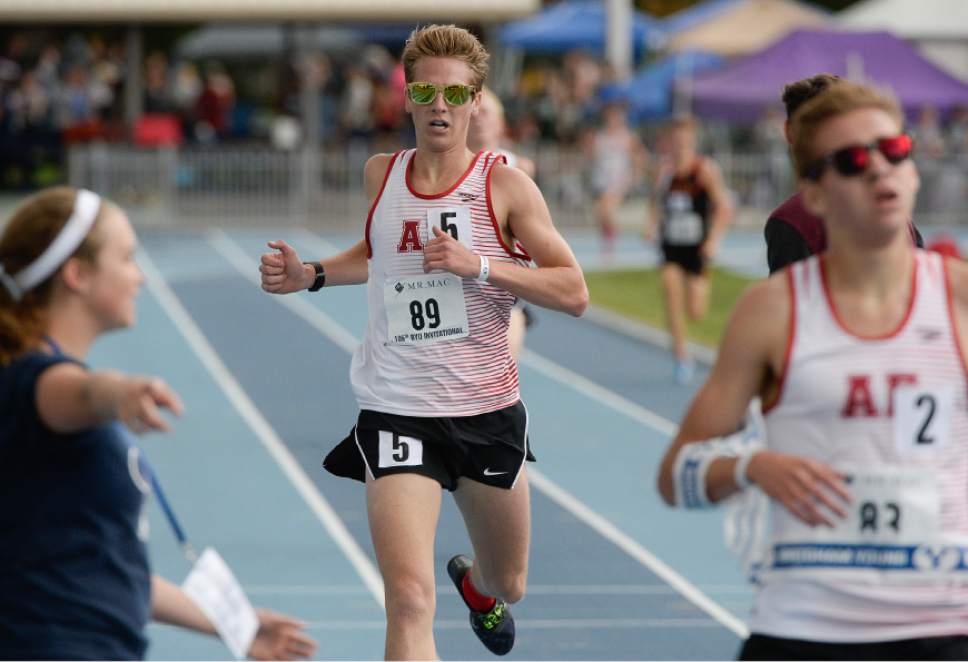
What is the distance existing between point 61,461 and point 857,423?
5.28 feet

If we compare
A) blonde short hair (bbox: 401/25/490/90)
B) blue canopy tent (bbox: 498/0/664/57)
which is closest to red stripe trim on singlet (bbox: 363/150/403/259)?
blonde short hair (bbox: 401/25/490/90)

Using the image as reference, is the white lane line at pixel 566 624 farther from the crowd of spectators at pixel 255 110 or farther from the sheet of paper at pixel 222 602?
the crowd of spectators at pixel 255 110

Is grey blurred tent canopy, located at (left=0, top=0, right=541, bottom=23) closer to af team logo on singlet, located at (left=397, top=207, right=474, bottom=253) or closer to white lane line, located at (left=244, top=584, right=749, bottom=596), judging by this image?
white lane line, located at (left=244, top=584, right=749, bottom=596)

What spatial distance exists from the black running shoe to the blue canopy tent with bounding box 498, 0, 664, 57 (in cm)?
3007

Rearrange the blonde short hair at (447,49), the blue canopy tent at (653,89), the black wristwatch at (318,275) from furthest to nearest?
the blue canopy tent at (653,89) → the black wristwatch at (318,275) → the blonde short hair at (447,49)

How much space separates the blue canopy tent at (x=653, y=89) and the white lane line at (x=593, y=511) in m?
11.1

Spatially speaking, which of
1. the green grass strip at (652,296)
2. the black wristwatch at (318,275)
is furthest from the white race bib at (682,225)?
the black wristwatch at (318,275)

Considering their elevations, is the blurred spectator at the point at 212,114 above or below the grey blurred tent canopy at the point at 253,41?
below

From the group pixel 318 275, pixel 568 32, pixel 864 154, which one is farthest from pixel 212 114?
pixel 864 154

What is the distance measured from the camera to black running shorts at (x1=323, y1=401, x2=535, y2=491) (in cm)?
615

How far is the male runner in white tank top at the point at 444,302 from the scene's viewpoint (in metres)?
6.17

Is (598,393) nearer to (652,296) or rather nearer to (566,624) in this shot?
(652,296)

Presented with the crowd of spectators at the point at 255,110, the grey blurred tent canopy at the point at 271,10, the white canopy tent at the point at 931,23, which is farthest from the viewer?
the white canopy tent at the point at 931,23

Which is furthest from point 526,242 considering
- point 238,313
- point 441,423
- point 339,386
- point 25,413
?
point 238,313
